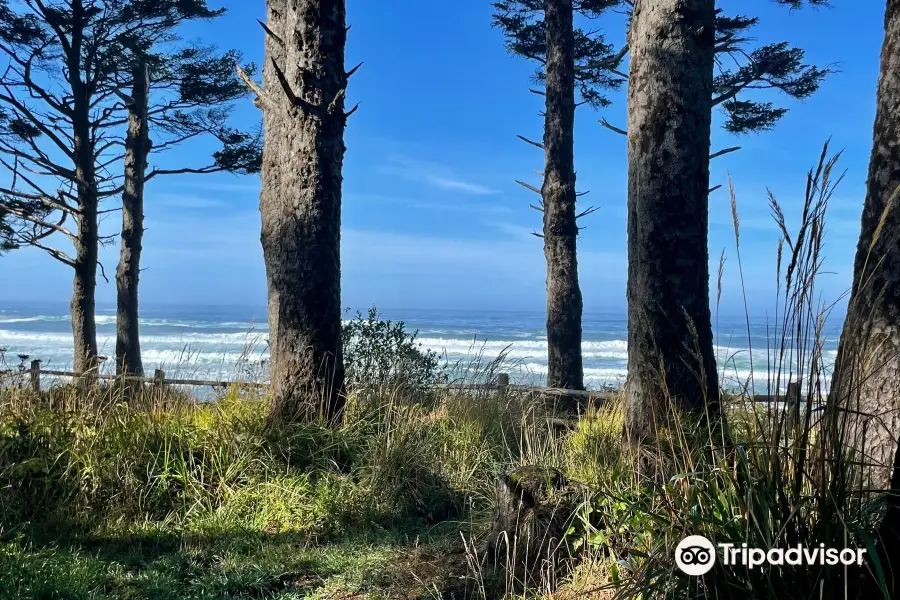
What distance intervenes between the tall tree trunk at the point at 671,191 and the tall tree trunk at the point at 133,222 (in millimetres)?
10949

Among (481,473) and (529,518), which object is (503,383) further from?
(529,518)

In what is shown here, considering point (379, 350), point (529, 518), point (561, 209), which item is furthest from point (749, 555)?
point (561, 209)

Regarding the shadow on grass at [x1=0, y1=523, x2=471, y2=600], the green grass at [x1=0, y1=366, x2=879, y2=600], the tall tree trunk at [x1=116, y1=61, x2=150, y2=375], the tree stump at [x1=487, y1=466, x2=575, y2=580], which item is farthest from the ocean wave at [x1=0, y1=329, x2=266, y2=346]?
the tree stump at [x1=487, y1=466, x2=575, y2=580]

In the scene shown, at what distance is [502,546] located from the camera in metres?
3.31

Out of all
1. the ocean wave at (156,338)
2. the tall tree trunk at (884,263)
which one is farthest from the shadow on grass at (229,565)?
the ocean wave at (156,338)

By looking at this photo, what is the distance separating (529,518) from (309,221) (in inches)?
128

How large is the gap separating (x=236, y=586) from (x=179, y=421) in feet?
6.25

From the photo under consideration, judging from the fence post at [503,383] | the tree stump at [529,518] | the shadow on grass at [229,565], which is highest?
the fence post at [503,383]

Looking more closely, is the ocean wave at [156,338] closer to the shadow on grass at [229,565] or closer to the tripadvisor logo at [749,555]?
the shadow on grass at [229,565]

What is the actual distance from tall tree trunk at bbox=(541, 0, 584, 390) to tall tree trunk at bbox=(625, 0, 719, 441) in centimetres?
550

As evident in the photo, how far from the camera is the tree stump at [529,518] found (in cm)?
Answer: 316

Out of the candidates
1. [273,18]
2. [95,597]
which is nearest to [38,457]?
[95,597]

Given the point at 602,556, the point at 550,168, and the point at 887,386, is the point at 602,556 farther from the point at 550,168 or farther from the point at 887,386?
the point at 550,168

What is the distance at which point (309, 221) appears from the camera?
5469mm
